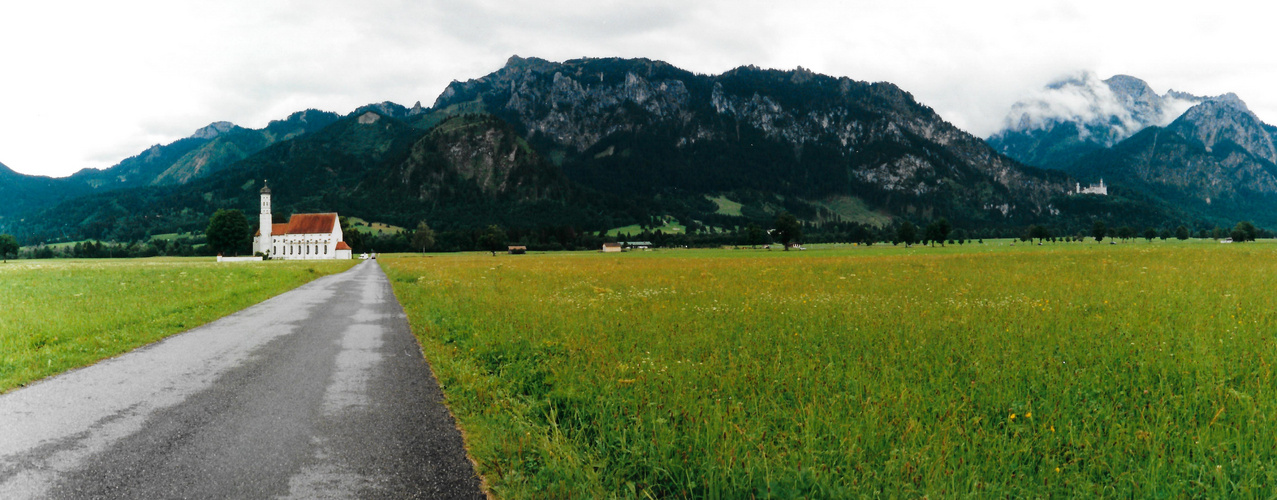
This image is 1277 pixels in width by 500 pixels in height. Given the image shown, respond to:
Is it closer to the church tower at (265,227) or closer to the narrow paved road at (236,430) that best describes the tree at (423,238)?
the church tower at (265,227)

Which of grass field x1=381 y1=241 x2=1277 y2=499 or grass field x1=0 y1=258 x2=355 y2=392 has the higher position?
grass field x1=381 y1=241 x2=1277 y2=499

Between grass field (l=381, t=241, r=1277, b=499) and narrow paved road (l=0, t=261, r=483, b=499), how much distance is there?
70cm

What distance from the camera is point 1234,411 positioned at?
607cm

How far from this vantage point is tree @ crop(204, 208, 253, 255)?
115 metres

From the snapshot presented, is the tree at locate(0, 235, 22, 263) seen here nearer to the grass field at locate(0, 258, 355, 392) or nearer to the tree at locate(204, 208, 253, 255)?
the tree at locate(204, 208, 253, 255)

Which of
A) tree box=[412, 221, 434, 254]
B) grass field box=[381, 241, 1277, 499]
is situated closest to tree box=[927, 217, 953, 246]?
grass field box=[381, 241, 1277, 499]

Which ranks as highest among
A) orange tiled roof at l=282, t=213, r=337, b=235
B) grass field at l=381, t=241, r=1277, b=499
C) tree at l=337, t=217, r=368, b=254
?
orange tiled roof at l=282, t=213, r=337, b=235

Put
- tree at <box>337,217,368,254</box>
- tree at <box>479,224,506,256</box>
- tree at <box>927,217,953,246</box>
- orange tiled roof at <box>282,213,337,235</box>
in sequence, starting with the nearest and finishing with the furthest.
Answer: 1. orange tiled roof at <box>282,213,337,235</box>
2. tree at <box>927,217,953,246</box>
3. tree at <box>337,217,368,254</box>
4. tree at <box>479,224,506,256</box>

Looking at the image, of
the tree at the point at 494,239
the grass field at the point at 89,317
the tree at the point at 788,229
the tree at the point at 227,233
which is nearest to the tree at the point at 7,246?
the tree at the point at 227,233

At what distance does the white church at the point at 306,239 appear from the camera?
5315 inches

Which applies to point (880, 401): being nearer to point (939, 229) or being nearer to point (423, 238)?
point (939, 229)

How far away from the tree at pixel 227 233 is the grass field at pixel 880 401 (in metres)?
131

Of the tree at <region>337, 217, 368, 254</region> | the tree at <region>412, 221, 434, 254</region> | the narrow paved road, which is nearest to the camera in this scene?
the narrow paved road

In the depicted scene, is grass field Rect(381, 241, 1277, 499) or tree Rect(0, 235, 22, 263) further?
tree Rect(0, 235, 22, 263)
